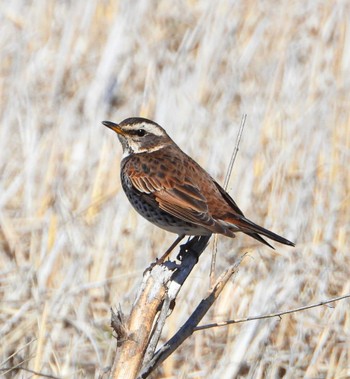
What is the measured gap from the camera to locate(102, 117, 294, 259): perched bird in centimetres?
518

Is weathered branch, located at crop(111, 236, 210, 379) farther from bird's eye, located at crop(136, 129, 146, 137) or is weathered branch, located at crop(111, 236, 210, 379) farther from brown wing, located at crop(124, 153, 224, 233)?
bird's eye, located at crop(136, 129, 146, 137)

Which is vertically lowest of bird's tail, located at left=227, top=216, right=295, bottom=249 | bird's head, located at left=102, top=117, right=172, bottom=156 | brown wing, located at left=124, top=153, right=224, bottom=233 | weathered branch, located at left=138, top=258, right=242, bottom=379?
weathered branch, located at left=138, top=258, right=242, bottom=379

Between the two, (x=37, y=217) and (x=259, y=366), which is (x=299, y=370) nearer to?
(x=259, y=366)

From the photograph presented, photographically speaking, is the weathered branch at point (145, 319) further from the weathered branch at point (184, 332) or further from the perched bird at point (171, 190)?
the perched bird at point (171, 190)

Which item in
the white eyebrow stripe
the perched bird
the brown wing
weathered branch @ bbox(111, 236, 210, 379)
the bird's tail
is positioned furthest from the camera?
the white eyebrow stripe

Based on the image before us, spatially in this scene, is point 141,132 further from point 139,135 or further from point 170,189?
point 170,189

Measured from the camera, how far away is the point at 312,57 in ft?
26.6

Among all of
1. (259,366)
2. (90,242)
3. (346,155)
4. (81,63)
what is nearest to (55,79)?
(81,63)

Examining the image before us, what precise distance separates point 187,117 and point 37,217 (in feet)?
4.78

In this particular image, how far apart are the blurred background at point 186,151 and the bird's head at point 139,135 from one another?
0.83 meters

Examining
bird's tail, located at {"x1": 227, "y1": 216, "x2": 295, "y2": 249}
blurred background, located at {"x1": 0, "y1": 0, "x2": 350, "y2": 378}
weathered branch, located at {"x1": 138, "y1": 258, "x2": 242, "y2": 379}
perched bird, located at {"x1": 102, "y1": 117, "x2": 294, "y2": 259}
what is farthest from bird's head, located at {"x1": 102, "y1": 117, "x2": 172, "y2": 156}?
weathered branch, located at {"x1": 138, "y1": 258, "x2": 242, "y2": 379}

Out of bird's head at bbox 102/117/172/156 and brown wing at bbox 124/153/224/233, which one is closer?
brown wing at bbox 124/153/224/233

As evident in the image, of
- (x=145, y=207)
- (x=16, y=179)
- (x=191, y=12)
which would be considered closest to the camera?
(x=145, y=207)

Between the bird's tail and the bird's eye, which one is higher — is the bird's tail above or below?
below
